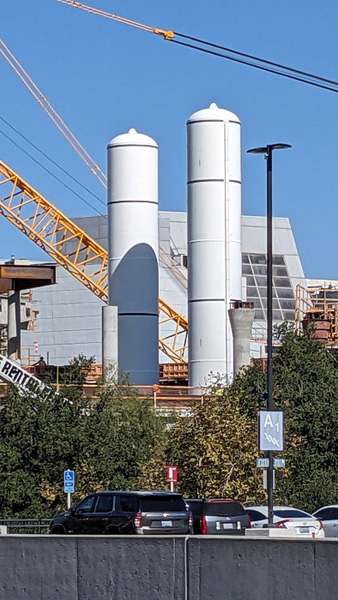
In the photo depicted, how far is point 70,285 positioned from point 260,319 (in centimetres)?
1810

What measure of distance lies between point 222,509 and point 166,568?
1456 centimetres

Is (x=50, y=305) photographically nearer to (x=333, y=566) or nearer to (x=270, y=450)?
(x=270, y=450)

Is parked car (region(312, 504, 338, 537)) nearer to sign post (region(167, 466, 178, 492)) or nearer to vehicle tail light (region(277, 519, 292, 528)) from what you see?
vehicle tail light (region(277, 519, 292, 528))

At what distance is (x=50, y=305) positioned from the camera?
95.9m

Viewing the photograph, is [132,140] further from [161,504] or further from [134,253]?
[161,504]

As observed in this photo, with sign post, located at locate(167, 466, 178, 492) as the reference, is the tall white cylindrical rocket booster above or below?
above

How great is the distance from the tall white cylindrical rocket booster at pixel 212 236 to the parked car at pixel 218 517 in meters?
32.6

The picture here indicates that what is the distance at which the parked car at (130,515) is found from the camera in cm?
2742

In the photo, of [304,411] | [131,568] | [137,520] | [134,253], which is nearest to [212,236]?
[134,253]

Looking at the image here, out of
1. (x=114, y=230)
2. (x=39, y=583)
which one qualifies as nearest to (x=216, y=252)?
(x=114, y=230)

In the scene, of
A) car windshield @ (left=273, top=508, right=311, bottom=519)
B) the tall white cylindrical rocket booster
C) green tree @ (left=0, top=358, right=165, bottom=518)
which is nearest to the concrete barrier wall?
car windshield @ (left=273, top=508, right=311, bottom=519)

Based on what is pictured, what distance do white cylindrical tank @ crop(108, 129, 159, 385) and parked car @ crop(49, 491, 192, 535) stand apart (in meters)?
36.5

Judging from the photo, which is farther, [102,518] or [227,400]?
[227,400]

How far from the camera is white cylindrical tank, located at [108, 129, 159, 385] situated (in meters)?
65.2
